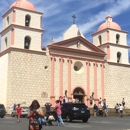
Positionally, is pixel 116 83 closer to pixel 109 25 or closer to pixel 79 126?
pixel 109 25

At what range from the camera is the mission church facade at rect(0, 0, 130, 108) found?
32312mm

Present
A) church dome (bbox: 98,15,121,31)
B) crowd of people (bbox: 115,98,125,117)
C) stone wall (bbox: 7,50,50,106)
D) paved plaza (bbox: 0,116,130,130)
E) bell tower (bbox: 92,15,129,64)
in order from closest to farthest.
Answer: paved plaza (bbox: 0,116,130,130), crowd of people (bbox: 115,98,125,117), stone wall (bbox: 7,50,50,106), bell tower (bbox: 92,15,129,64), church dome (bbox: 98,15,121,31)

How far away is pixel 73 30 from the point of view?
130ft

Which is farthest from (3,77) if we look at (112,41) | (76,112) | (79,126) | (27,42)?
(79,126)

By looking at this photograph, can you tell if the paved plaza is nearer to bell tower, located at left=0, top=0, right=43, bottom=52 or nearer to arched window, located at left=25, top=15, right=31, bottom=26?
bell tower, located at left=0, top=0, right=43, bottom=52

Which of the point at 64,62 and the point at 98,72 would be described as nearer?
the point at 64,62

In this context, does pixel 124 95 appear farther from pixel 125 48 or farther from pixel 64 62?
pixel 64 62

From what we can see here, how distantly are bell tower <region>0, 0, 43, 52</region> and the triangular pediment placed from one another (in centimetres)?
288

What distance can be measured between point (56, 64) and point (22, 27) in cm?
626

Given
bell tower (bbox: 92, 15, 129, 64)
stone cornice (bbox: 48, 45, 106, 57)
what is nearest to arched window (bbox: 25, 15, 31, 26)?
stone cornice (bbox: 48, 45, 106, 57)

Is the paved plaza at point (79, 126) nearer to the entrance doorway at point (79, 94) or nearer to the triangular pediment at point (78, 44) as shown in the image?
the entrance doorway at point (79, 94)

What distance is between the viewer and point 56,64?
3531 cm

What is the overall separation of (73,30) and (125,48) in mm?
8906

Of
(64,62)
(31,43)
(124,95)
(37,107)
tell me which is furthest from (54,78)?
(37,107)
